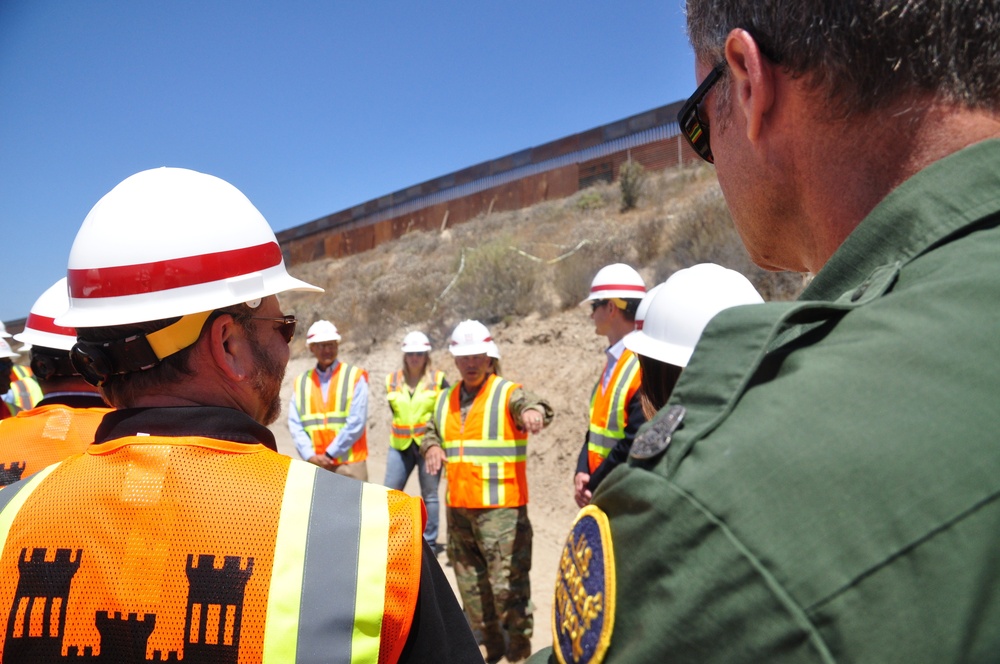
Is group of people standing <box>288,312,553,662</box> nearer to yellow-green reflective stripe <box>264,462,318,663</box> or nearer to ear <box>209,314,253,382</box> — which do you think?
ear <box>209,314,253,382</box>

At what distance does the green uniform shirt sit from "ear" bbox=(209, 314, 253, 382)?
4.67 ft

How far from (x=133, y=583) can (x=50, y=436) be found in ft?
5.75

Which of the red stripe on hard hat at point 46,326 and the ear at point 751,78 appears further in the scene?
the red stripe on hard hat at point 46,326

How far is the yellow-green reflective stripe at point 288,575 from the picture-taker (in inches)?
58.0

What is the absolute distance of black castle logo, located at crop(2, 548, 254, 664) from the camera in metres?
1.45

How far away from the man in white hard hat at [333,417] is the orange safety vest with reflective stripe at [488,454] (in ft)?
6.62

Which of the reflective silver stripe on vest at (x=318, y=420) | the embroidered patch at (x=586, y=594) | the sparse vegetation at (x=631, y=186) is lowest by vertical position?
the embroidered patch at (x=586, y=594)

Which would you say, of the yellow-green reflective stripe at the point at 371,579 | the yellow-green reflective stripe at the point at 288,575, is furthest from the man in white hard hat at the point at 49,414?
the yellow-green reflective stripe at the point at 371,579

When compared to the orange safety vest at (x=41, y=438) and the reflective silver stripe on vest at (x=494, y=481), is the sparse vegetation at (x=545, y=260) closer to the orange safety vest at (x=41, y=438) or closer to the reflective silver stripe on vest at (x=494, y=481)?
the reflective silver stripe on vest at (x=494, y=481)

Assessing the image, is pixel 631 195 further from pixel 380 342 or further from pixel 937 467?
pixel 937 467

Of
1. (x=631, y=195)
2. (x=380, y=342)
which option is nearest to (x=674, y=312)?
(x=380, y=342)

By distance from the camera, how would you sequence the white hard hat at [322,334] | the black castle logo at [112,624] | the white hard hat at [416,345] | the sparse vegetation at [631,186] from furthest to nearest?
1. the sparse vegetation at [631,186]
2. the white hard hat at [416,345]
3. the white hard hat at [322,334]
4. the black castle logo at [112,624]

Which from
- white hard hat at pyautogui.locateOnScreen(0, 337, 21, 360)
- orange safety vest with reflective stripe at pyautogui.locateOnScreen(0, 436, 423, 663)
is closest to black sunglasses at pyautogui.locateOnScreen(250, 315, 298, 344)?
orange safety vest with reflective stripe at pyautogui.locateOnScreen(0, 436, 423, 663)

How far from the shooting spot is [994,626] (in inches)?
22.6
